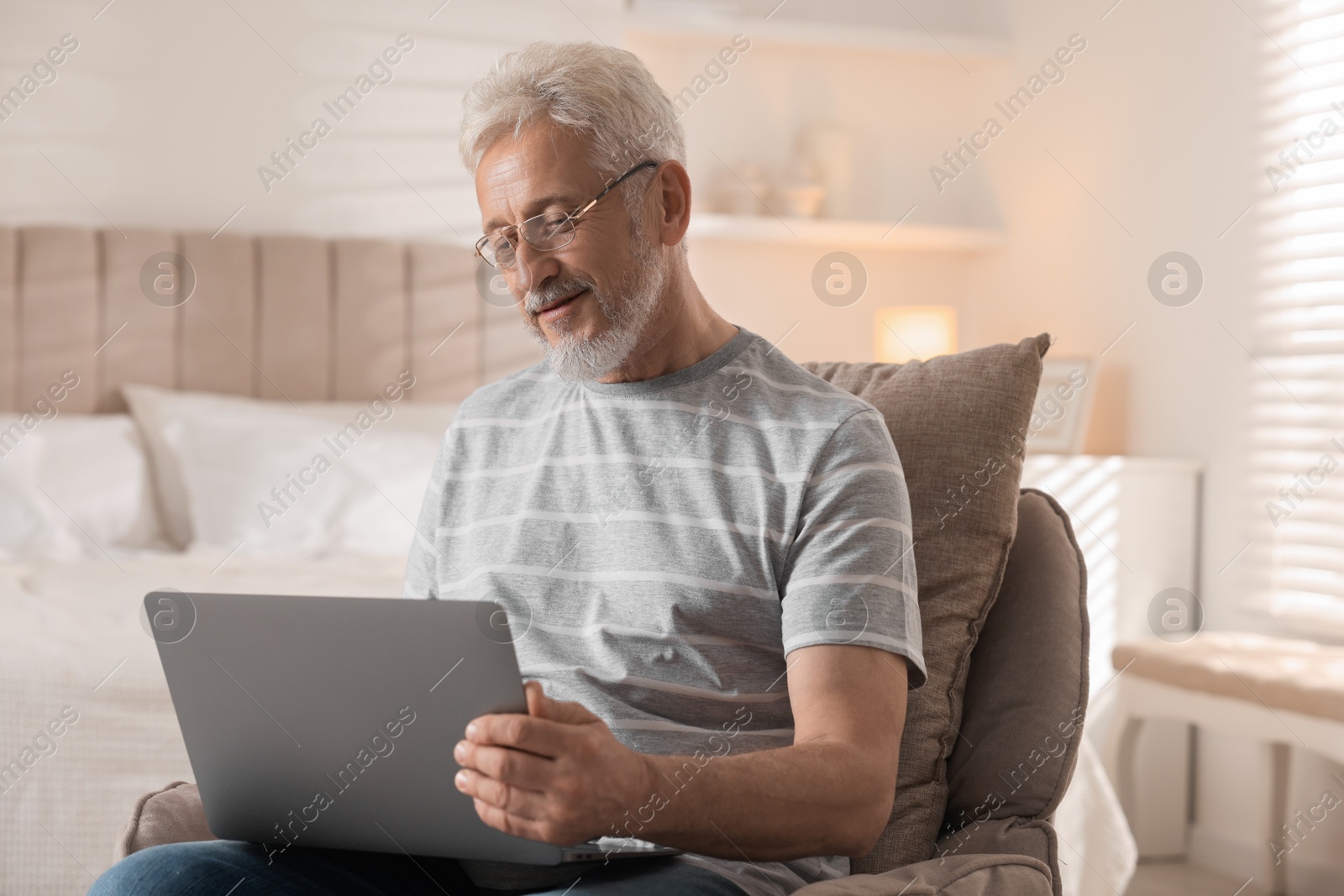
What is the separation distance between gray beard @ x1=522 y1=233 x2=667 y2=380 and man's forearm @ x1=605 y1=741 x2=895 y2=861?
20.2 inches

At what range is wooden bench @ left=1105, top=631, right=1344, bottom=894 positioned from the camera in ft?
7.18

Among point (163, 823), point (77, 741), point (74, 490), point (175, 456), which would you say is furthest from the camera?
point (175, 456)

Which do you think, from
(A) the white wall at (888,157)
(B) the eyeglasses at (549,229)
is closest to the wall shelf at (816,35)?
(A) the white wall at (888,157)

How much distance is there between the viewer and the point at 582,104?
4.18 ft

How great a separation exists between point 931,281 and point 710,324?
280 centimetres

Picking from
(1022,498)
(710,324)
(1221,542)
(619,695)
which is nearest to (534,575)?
(619,695)

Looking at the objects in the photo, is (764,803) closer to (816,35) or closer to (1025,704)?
(1025,704)

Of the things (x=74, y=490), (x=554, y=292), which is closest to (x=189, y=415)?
(x=74, y=490)

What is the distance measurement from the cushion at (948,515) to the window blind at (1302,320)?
4.98 feet

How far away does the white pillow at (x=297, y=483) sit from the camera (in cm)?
275

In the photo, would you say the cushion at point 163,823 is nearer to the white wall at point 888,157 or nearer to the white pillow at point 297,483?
the white pillow at point 297,483

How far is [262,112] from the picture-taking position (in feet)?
11.1

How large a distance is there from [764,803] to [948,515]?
482 mm

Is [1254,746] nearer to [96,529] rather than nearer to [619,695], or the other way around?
[619,695]
